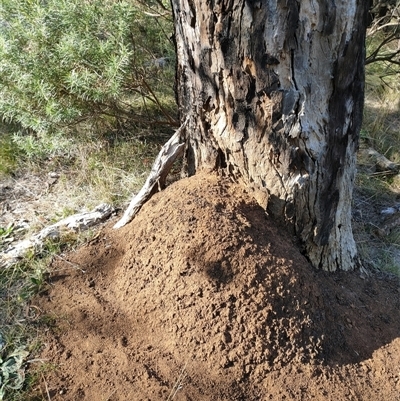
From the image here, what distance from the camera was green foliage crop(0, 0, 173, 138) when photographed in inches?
120

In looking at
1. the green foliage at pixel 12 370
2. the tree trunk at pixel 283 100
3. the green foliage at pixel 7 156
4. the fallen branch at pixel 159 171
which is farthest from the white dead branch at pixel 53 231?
the green foliage at pixel 7 156

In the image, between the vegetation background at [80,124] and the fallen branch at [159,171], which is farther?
the vegetation background at [80,124]

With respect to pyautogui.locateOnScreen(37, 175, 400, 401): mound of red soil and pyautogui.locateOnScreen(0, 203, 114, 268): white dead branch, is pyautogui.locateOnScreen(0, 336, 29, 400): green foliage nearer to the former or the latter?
pyautogui.locateOnScreen(37, 175, 400, 401): mound of red soil

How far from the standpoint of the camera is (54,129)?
3.38 metres

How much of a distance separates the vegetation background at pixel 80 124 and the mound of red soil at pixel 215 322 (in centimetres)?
40

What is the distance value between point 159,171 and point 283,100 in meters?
0.90

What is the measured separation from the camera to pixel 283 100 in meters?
1.85

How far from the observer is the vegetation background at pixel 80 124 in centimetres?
290

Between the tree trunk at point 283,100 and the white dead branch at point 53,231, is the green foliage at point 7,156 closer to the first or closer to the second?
the white dead branch at point 53,231

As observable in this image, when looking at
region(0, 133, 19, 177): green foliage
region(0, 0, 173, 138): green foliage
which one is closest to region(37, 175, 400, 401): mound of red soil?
region(0, 0, 173, 138): green foliage

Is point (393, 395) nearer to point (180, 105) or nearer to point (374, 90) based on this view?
point (180, 105)

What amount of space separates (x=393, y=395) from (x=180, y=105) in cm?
178

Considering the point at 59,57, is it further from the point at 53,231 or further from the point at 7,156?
the point at 53,231

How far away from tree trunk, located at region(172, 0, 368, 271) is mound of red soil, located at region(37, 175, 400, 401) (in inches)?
6.7
